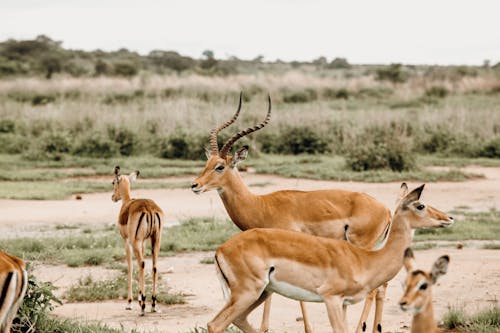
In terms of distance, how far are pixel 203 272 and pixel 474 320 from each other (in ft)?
12.4

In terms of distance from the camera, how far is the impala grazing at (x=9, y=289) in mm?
4777

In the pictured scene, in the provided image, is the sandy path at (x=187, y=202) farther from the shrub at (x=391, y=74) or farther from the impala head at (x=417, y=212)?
the shrub at (x=391, y=74)

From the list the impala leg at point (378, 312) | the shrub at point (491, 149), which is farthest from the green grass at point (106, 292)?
the shrub at point (491, 149)

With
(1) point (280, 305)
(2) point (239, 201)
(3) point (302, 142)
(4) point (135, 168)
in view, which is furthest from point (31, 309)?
(3) point (302, 142)

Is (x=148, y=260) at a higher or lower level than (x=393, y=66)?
lower

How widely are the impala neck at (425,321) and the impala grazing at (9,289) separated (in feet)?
7.26

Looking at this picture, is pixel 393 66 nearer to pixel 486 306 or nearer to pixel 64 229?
pixel 64 229

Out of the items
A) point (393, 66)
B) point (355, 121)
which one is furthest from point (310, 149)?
point (393, 66)

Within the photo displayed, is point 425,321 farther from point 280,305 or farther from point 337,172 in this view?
point 337,172

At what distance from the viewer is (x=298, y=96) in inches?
1437

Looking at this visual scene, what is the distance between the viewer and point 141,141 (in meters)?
22.7

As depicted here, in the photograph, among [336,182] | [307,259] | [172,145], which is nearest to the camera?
[307,259]

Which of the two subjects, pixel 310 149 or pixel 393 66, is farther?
pixel 393 66

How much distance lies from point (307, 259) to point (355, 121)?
1859 centimetres
